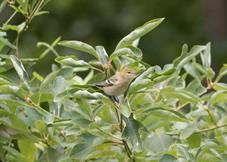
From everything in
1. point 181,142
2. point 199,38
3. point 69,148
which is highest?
point 69,148

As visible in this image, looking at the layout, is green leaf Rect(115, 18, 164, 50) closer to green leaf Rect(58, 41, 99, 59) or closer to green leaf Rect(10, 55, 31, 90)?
green leaf Rect(58, 41, 99, 59)

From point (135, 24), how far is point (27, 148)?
5.67 metres

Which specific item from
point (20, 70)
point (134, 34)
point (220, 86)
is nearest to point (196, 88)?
point (220, 86)

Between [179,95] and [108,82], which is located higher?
[108,82]

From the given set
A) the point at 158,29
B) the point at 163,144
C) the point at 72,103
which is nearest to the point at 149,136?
the point at 163,144

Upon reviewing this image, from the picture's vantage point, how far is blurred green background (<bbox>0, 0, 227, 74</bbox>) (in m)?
6.94

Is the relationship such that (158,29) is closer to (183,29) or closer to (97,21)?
(183,29)

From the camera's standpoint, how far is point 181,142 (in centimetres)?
201

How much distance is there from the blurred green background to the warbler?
5.01 metres

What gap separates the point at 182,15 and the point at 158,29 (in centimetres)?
43

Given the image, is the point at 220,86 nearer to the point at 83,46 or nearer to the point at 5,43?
the point at 83,46

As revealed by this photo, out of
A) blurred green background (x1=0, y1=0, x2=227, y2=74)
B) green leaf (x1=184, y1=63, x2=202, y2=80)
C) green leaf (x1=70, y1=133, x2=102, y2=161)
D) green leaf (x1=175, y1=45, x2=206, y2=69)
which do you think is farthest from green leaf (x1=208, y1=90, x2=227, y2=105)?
blurred green background (x1=0, y1=0, x2=227, y2=74)

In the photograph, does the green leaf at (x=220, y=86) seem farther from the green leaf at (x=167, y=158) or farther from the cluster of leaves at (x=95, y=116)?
the green leaf at (x=167, y=158)

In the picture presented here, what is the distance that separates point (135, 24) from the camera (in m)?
7.46
